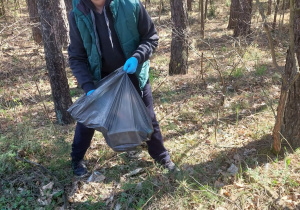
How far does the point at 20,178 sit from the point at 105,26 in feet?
6.10

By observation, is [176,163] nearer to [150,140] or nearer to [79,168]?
[150,140]

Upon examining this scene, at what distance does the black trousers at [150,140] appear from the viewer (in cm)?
269

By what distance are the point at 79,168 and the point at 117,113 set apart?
3.43ft

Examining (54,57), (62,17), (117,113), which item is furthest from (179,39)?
(117,113)

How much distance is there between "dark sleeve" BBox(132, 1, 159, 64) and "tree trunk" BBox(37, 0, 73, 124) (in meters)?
1.65

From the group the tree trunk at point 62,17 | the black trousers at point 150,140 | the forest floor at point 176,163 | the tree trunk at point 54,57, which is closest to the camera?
the forest floor at point 176,163

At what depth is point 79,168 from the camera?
2953 mm

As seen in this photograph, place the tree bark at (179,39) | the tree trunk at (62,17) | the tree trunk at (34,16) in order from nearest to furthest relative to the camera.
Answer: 1. the tree trunk at (62,17)
2. the tree bark at (179,39)
3. the tree trunk at (34,16)

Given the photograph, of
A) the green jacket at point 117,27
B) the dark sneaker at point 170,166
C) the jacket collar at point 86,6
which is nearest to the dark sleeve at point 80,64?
the green jacket at point 117,27

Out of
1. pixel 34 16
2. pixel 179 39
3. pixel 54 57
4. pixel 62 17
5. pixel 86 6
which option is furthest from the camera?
pixel 34 16

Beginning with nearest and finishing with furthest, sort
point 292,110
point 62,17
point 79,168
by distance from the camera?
point 292,110, point 79,168, point 62,17

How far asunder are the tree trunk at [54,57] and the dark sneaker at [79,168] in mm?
1194

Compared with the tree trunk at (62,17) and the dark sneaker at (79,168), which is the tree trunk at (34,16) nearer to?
the tree trunk at (62,17)

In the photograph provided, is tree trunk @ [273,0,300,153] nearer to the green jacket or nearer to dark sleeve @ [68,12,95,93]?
the green jacket
